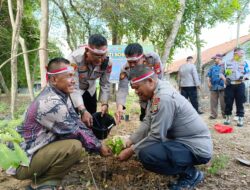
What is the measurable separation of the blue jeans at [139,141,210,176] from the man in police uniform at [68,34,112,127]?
3.13 feet

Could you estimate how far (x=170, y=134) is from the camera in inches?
114

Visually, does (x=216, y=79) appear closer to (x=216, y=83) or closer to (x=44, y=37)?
(x=216, y=83)

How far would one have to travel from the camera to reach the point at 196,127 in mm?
2816

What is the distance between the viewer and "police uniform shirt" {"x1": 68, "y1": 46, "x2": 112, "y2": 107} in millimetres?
3636

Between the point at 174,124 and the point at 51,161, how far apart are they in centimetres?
121

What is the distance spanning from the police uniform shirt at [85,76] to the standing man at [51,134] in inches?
32.1

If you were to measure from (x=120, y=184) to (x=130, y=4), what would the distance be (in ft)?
19.1

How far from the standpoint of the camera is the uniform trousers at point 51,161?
8.57 ft

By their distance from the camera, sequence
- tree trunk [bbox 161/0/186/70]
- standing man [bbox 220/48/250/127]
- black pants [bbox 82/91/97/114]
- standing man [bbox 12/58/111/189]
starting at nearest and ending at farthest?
standing man [bbox 12/58/111/189], black pants [bbox 82/91/97/114], standing man [bbox 220/48/250/127], tree trunk [bbox 161/0/186/70]

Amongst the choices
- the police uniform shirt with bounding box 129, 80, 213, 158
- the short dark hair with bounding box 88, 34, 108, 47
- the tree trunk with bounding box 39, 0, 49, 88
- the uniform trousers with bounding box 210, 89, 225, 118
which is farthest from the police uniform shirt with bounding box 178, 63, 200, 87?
the police uniform shirt with bounding box 129, 80, 213, 158

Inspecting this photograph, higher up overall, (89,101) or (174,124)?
(89,101)

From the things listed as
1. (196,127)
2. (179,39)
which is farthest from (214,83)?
(196,127)

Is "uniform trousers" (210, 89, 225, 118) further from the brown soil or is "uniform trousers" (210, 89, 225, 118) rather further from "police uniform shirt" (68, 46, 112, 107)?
"police uniform shirt" (68, 46, 112, 107)

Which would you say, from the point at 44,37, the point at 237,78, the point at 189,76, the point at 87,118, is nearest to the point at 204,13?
the point at 189,76
